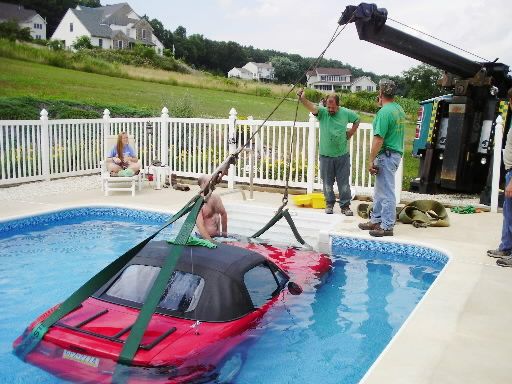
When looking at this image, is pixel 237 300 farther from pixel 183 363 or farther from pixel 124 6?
pixel 124 6

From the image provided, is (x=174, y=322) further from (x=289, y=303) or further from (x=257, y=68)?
(x=257, y=68)

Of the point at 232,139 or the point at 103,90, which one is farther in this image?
the point at 103,90

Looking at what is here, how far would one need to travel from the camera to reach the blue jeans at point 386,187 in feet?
24.1

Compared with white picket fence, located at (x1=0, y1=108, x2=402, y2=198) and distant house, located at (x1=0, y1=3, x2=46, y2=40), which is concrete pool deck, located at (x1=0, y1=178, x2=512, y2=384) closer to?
white picket fence, located at (x1=0, y1=108, x2=402, y2=198)

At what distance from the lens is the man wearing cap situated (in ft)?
23.4

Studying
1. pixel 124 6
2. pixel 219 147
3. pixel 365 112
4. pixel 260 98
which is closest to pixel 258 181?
pixel 219 147

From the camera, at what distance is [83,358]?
354 centimetres

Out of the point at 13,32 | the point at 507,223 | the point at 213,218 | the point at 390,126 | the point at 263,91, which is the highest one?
the point at 13,32

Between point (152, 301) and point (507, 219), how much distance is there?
423 centimetres

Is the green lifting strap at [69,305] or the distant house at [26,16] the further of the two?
the distant house at [26,16]

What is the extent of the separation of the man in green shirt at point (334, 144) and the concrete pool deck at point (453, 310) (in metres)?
0.51

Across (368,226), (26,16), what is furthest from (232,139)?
(26,16)

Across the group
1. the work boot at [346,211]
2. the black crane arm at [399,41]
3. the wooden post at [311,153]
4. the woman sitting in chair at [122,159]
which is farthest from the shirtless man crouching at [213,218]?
the woman sitting in chair at [122,159]

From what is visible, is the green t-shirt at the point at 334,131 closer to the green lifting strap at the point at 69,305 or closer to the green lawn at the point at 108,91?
the green lifting strap at the point at 69,305
